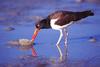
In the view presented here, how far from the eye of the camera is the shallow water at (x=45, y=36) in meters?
8.12

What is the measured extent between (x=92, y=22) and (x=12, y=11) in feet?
8.34

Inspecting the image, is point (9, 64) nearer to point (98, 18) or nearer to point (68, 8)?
point (98, 18)

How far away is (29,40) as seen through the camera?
30.3ft

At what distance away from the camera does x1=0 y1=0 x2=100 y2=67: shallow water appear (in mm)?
8117

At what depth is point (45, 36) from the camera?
31.7 ft

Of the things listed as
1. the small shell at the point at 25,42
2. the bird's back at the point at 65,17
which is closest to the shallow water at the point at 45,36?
the small shell at the point at 25,42

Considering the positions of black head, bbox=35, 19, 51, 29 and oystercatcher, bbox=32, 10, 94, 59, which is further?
black head, bbox=35, 19, 51, 29

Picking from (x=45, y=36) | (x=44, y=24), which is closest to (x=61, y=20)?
(x=44, y=24)

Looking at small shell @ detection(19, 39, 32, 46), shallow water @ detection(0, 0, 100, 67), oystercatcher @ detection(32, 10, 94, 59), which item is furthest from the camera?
oystercatcher @ detection(32, 10, 94, 59)

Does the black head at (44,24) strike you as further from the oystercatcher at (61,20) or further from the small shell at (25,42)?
the small shell at (25,42)

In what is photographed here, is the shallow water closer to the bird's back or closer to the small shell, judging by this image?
the small shell

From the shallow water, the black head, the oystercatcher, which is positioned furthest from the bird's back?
the shallow water

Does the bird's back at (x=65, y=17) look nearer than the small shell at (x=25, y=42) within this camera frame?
No

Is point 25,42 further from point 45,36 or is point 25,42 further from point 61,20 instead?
point 61,20
